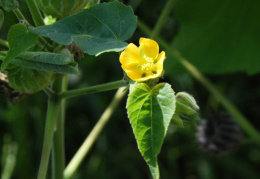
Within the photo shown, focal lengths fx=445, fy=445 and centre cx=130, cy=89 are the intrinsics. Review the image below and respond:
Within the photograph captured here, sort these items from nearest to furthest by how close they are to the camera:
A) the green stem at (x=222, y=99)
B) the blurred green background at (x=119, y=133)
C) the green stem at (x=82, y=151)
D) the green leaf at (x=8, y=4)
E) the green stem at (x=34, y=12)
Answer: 1. the green leaf at (x=8, y=4)
2. the green stem at (x=34, y=12)
3. the green stem at (x=82, y=151)
4. the green stem at (x=222, y=99)
5. the blurred green background at (x=119, y=133)

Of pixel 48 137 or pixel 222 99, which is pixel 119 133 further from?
pixel 48 137

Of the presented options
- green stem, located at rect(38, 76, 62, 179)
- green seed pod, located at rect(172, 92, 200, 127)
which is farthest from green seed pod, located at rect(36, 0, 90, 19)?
green seed pod, located at rect(172, 92, 200, 127)

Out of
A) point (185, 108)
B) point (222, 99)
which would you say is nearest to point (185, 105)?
point (185, 108)

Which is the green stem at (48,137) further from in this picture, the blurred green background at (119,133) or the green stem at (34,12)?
the blurred green background at (119,133)

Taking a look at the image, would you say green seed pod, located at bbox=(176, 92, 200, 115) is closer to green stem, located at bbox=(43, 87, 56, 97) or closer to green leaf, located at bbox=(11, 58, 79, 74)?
green leaf, located at bbox=(11, 58, 79, 74)

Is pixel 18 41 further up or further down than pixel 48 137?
further up

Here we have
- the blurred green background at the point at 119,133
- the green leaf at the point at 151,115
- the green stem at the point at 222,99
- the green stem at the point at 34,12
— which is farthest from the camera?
the blurred green background at the point at 119,133

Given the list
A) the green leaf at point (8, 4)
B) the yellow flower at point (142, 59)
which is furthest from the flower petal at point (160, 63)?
the green leaf at point (8, 4)
